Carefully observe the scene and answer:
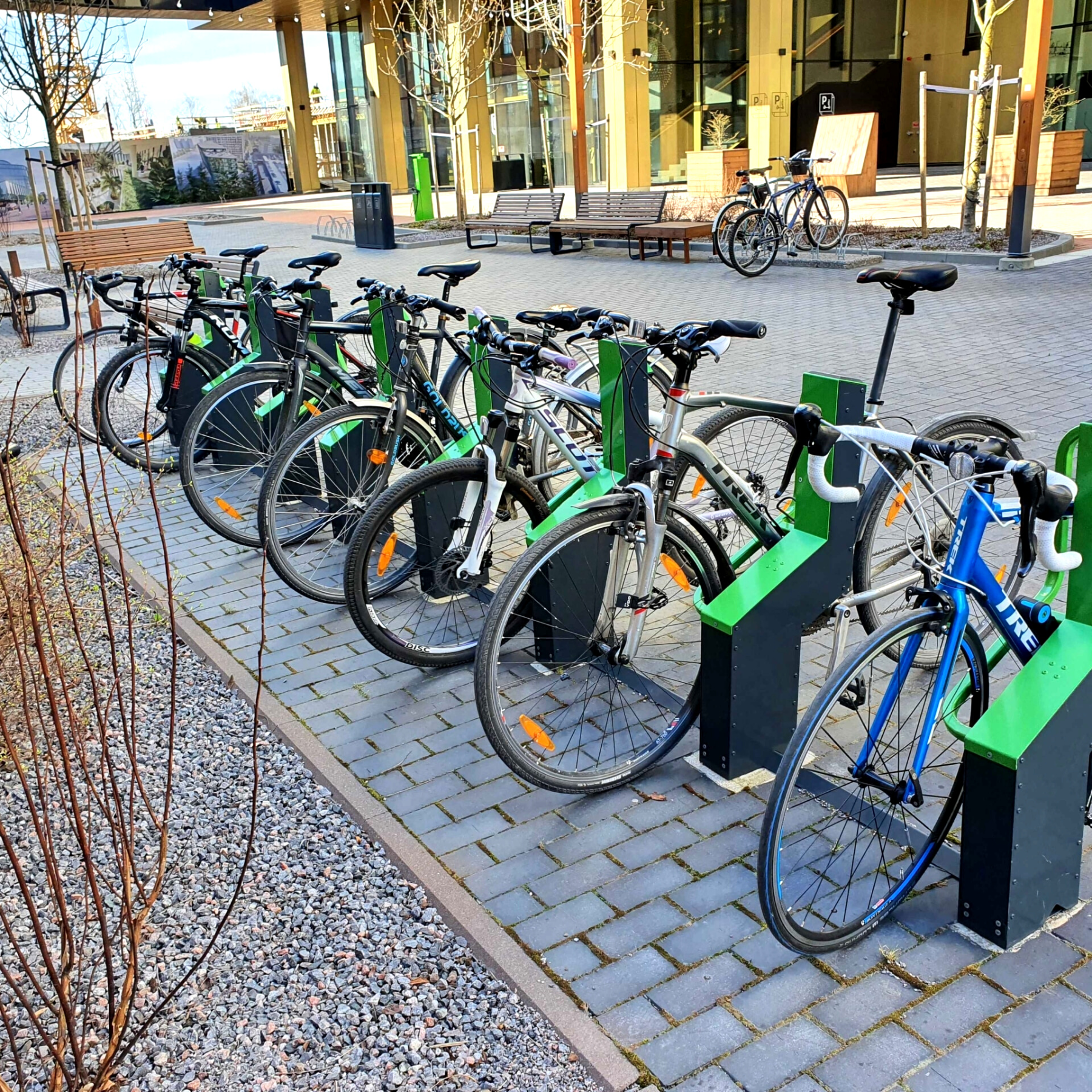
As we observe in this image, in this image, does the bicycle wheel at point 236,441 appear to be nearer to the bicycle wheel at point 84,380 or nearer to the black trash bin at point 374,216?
the bicycle wheel at point 84,380

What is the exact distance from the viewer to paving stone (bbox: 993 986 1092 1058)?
238 centimetres

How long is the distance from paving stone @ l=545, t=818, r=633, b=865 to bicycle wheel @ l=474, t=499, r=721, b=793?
0.47ft

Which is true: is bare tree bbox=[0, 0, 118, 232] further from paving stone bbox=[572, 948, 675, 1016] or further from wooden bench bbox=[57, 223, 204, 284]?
paving stone bbox=[572, 948, 675, 1016]

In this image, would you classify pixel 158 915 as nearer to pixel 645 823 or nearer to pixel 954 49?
pixel 645 823

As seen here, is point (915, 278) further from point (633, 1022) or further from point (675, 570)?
point (633, 1022)

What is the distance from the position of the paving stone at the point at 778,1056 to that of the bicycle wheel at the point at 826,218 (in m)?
13.4

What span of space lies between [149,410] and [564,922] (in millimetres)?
4443

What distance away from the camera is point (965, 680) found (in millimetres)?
2781

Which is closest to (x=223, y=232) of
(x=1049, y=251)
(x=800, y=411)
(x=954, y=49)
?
(x=1049, y=251)

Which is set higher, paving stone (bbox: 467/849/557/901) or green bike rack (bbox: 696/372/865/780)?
green bike rack (bbox: 696/372/865/780)

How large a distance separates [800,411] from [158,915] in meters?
2.15

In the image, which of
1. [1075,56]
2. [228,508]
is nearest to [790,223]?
[228,508]

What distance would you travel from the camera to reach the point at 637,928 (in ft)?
9.33

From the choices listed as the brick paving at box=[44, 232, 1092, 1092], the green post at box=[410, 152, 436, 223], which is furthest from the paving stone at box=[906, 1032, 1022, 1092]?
the green post at box=[410, 152, 436, 223]
